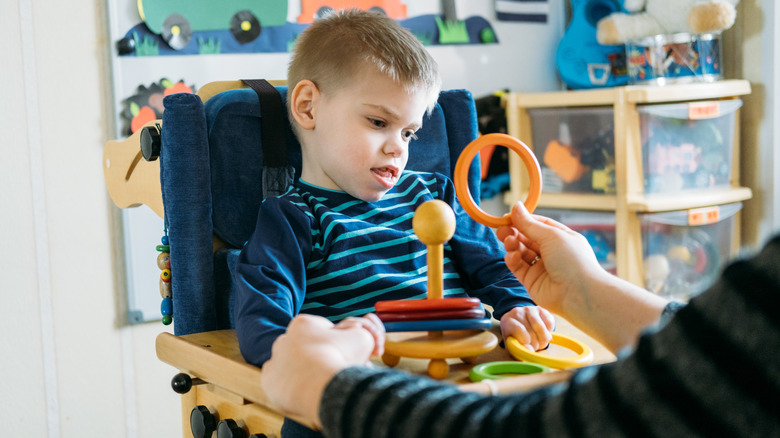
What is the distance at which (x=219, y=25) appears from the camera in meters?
1.87

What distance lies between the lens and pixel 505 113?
2.38 metres

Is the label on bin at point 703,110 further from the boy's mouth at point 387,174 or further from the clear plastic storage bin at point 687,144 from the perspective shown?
the boy's mouth at point 387,174

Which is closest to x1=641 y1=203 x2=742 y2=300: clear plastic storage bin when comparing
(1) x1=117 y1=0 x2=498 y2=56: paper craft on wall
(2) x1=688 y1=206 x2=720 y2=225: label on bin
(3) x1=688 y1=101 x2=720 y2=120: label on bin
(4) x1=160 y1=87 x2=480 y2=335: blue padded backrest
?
(2) x1=688 y1=206 x2=720 y2=225: label on bin

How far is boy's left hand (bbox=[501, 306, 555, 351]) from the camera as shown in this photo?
91 cm

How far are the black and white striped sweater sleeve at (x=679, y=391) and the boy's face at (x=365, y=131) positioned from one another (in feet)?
2.11

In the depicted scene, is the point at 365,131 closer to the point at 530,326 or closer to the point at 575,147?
the point at 530,326

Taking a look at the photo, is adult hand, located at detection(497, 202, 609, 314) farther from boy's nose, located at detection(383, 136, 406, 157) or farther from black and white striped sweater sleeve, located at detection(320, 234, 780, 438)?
black and white striped sweater sleeve, located at detection(320, 234, 780, 438)

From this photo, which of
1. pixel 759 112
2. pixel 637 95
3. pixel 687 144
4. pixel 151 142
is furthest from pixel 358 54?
pixel 759 112

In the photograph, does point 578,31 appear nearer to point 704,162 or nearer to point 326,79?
point 704,162

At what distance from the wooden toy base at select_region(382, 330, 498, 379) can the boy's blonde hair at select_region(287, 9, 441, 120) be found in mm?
419

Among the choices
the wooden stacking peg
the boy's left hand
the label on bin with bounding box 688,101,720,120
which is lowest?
the boy's left hand

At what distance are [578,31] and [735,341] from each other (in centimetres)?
220

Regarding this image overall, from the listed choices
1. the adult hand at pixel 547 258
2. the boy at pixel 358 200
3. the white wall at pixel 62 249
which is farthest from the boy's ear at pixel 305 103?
the white wall at pixel 62 249

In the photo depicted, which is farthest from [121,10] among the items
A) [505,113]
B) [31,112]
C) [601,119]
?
[601,119]
